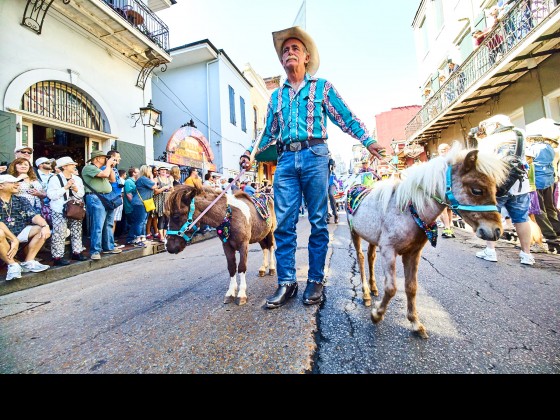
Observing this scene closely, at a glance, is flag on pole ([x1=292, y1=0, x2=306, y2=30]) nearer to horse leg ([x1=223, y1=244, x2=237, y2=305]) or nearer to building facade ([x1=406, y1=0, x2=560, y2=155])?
horse leg ([x1=223, y1=244, x2=237, y2=305])

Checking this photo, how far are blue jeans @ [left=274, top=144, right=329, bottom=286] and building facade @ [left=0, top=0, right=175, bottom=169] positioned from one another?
703 centimetres

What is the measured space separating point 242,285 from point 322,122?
6.09 feet

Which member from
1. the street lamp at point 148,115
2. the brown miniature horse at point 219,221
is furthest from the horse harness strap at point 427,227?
the street lamp at point 148,115

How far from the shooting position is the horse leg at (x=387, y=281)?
1879 millimetres

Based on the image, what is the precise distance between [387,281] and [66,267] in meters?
5.39

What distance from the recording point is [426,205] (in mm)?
1872

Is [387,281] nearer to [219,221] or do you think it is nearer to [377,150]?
[377,150]

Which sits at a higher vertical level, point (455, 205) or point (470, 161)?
point (470, 161)

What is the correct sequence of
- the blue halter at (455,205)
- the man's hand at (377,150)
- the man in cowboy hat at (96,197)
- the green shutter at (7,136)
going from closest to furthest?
1. the blue halter at (455,205)
2. the man's hand at (377,150)
3. the man in cowboy hat at (96,197)
4. the green shutter at (7,136)

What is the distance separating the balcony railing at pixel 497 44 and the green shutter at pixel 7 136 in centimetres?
1265

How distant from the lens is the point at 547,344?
5.46 ft

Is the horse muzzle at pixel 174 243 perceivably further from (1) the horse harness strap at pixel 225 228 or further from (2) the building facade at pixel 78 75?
(2) the building facade at pixel 78 75

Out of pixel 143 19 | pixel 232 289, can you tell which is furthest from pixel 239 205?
pixel 143 19

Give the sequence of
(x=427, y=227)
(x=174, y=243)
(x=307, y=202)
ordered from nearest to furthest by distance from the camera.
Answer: (x=427, y=227) < (x=174, y=243) < (x=307, y=202)
